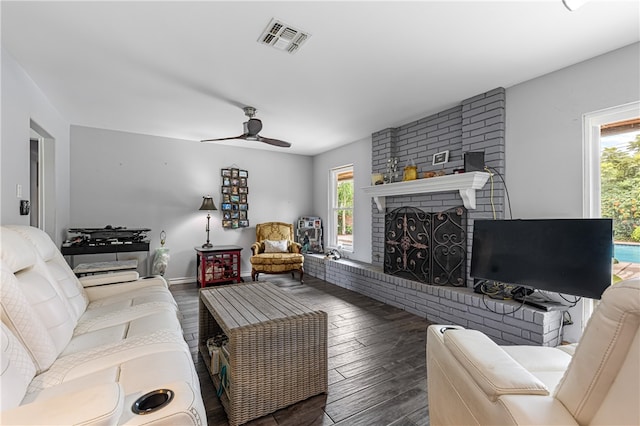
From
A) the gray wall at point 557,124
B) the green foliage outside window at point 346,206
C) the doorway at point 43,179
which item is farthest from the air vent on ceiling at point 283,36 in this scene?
the green foliage outside window at point 346,206

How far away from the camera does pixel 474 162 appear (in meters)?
2.88

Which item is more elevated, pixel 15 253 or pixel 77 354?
pixel 15 253

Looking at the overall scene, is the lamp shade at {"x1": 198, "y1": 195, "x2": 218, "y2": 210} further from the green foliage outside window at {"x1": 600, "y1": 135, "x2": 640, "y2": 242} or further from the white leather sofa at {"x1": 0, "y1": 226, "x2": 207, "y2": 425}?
Result: the green foliage outside window at {"x1": 600, "y1": 135, "x2": 640, "y2": 242}

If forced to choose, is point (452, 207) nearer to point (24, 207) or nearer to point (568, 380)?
point (568, 380)

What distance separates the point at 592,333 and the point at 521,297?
6.90 ft

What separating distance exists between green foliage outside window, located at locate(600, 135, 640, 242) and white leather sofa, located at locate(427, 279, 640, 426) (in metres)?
1.73

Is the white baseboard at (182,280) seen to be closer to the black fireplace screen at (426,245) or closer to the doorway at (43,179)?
the doorway at (43,179)

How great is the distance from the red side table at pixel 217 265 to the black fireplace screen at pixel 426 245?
2354 millimetres

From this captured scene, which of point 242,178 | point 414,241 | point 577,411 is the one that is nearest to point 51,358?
point 577,411

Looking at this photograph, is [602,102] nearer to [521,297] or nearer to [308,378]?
A: [521,297]

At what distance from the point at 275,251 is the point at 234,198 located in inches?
48.3

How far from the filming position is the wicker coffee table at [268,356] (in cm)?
155

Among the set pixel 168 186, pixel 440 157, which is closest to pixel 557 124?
pixel 440 157

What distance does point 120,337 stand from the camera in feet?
5.11
